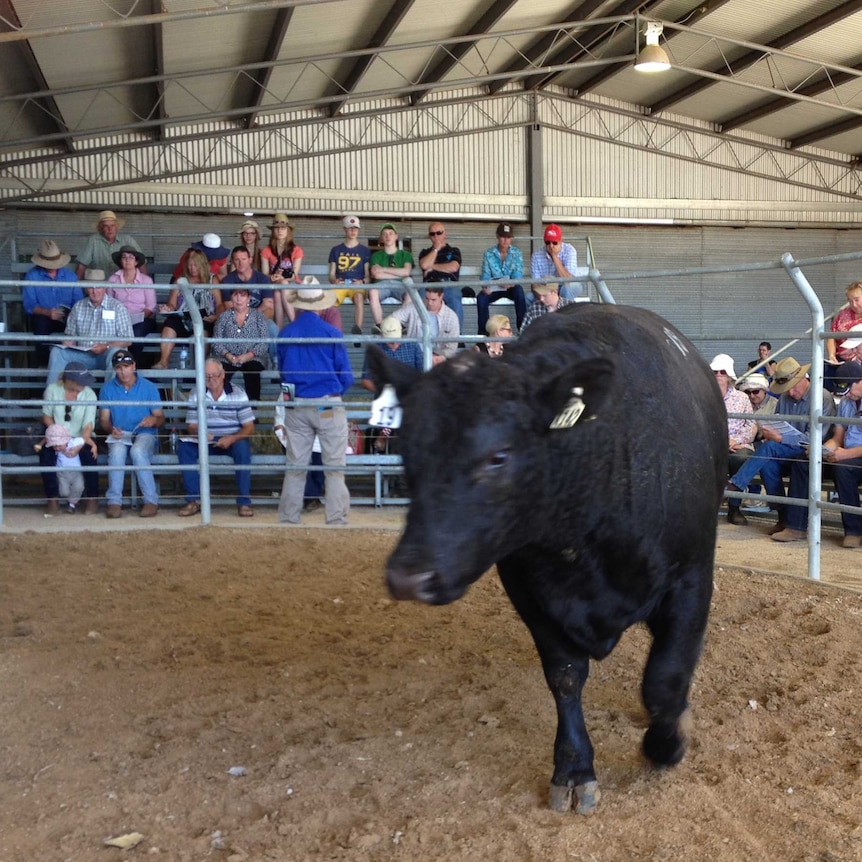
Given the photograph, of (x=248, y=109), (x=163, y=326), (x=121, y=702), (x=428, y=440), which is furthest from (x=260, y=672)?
(x=248, y=109)

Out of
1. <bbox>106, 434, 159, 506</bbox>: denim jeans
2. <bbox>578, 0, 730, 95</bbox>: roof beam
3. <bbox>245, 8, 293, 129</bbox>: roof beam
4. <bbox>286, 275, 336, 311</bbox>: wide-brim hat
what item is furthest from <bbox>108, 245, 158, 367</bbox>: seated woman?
<bbox>578, 0, 730, 95</bbox>: roof beam

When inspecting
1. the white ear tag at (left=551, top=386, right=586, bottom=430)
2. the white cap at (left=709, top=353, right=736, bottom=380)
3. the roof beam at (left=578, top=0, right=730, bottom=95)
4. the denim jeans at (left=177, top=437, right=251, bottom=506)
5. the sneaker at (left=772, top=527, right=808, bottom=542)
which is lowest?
the sneaker at (left=772, top=527, right=808, bottom=542)

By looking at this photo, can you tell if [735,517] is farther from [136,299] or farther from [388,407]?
[136,299]

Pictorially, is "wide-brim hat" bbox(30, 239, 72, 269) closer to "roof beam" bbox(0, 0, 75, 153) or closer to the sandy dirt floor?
"roof beam" bbox(0, 0, 75, 153)

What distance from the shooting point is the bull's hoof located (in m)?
3.05

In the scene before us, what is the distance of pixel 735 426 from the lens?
8438 mm

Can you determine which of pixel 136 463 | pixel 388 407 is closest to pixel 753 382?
pixel 136 463

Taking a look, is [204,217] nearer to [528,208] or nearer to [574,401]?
[528,208]

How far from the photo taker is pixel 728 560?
22.3 ft

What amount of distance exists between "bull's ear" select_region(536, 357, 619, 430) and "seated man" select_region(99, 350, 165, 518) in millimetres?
6525

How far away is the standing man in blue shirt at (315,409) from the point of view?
823 cm

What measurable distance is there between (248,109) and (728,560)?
36.8 ft

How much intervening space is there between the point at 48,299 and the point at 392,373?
29.3 ft

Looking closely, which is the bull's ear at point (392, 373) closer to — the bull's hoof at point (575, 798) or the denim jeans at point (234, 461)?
the bull's hoof at point (575, 798)
